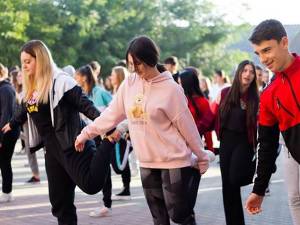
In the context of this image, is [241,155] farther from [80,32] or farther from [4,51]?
[80,32]

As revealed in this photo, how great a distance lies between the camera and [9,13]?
90.5ft

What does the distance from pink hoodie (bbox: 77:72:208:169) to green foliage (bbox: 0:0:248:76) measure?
77.8ft

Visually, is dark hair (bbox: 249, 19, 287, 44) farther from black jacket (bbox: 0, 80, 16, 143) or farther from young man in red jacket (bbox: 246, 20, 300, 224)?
black jacket (bbox: 0, 80, 16, 143)

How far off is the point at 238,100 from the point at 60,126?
1.89 meters

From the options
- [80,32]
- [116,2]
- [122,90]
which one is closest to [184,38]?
[116,2]

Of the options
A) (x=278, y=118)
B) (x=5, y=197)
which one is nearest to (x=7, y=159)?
(x=5, y=197)

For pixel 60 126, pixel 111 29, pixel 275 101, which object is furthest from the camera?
pixel 111 29

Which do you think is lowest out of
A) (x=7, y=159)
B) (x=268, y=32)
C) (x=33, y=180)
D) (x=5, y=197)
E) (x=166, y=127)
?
(x=33, y=180)

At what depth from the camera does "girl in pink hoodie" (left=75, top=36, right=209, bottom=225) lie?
4.66m

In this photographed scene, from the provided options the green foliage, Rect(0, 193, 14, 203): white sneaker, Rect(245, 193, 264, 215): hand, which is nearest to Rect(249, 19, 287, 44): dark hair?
Rect(245, 193, 264, 215): hand

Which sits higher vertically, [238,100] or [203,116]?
[238,100]

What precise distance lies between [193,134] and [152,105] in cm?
41

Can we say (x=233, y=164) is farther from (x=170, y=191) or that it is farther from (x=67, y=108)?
(x=67, y=108)

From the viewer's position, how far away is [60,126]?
17.7 feet
